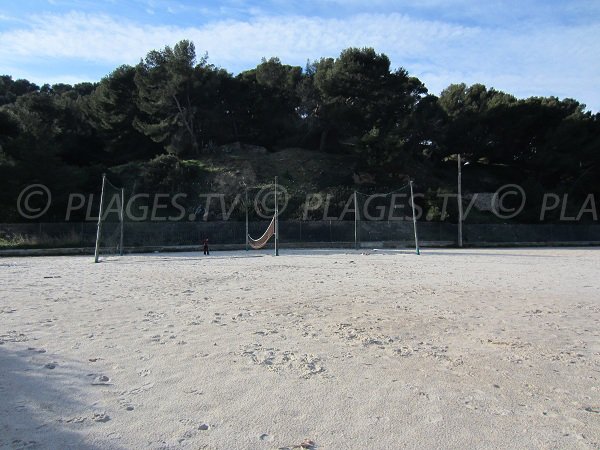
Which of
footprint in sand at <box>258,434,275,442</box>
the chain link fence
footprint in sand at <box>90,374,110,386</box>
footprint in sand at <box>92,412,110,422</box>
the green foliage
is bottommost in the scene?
footprint in sand at <box>92,412,110,422</box>

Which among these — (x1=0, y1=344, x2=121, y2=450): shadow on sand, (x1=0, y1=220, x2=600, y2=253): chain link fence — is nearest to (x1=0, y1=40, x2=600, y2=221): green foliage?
(x1=0, y1=220, x2=600, y2=253): chain link fence

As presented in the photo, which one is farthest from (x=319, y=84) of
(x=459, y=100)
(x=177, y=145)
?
(x=459, y=100)

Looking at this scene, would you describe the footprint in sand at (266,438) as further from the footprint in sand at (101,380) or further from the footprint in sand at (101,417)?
the footprint in sand at (101,380)

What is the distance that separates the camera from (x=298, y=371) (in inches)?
201

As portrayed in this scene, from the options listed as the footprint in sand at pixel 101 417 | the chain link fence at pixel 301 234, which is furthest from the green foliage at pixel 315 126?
the footprint in sand at pixel 101 417

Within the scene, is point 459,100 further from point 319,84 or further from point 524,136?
point 319,84

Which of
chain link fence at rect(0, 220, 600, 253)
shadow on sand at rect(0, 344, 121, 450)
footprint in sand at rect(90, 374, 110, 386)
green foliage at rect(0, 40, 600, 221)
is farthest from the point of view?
green foliage at rect(0, 40, 600, 221)

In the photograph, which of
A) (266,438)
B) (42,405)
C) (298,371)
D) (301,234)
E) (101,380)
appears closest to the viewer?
(266,438)

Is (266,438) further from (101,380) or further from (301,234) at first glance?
(301,234)

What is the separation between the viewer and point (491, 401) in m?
4.31

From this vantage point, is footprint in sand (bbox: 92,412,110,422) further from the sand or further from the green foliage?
the green foliage

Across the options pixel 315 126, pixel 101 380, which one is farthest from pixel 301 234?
pixel 101 380

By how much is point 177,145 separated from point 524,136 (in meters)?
37.3

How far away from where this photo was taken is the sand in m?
3.70
